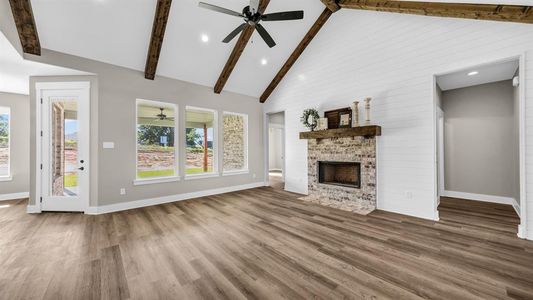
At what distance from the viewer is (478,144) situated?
4828mm

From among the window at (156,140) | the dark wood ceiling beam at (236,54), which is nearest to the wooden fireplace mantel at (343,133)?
the dark wood ceiling beam at (236,54)

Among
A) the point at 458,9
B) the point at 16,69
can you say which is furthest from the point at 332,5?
the point at 16,69

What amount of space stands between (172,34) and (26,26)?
210 centimetres

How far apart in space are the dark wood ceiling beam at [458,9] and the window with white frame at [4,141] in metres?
8.65

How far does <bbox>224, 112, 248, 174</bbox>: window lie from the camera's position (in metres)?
6.53

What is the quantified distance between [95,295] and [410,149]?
479 centimetres

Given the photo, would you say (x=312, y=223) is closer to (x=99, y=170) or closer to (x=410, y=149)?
(x=410, y=149)

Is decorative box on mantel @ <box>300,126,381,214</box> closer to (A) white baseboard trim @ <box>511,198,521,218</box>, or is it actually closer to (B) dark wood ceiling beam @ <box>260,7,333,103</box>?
(B) dark wood ceiling beam @ <box>260,7,333,103</box>

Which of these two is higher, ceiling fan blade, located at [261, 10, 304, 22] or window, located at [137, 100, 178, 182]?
ceiling fan blade, located at [261, 10, 304, 22]

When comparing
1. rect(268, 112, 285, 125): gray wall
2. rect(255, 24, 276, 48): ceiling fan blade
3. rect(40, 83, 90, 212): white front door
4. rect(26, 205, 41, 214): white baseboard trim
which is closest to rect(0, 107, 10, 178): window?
rect(26, 205, 41, 214): white baseboard trim

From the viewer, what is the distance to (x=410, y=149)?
3783 millimetres

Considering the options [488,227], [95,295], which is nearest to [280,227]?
[95,295]

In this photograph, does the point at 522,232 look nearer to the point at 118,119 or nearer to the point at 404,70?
the point at 404,70

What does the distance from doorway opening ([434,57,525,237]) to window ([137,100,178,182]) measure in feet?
19.1
